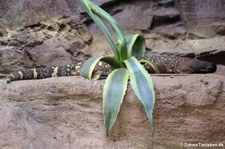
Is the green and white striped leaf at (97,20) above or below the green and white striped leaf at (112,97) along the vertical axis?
above

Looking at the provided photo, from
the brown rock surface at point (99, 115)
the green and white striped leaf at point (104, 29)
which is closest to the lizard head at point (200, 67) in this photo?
the brown rock surface at point (99, 115)

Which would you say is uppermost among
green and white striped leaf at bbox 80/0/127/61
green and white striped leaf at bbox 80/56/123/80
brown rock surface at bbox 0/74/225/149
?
green and white striped leaf at bbox 80/0/127/61

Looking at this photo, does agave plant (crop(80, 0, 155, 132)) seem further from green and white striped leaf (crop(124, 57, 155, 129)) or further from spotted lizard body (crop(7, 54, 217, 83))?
spotted lizard body (crop(7, 54, 217, 83))

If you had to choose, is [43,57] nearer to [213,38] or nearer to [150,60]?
[150,60]

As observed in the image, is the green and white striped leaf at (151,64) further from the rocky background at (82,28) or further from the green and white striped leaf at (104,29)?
the rocky background at (82,28)

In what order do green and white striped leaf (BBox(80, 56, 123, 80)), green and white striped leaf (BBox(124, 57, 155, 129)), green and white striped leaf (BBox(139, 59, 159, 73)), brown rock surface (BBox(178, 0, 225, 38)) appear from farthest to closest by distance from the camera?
brown rock surface (BBox(178, 0, 225, 38)) → green and white striped leaf (BBox(139, 59, 159, 73)) → green and white striped leaf (BBox(80, 56, 123, 80)) → green and white striped leaf (BBox(124, 57, 155, 129))

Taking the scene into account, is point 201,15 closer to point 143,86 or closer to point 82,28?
point 82,28

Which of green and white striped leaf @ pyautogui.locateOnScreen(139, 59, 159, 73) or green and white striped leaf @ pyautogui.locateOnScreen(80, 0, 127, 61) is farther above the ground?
green and white striped leaf @ pyautogui.locateOnScreen(80, 0, 127, 61)

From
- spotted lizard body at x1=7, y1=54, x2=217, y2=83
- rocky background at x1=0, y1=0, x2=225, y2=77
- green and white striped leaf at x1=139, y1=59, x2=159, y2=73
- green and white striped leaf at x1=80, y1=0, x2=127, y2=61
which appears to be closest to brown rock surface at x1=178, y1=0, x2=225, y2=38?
rocky background at x1=0, y1=0, x2=225, y2=77
